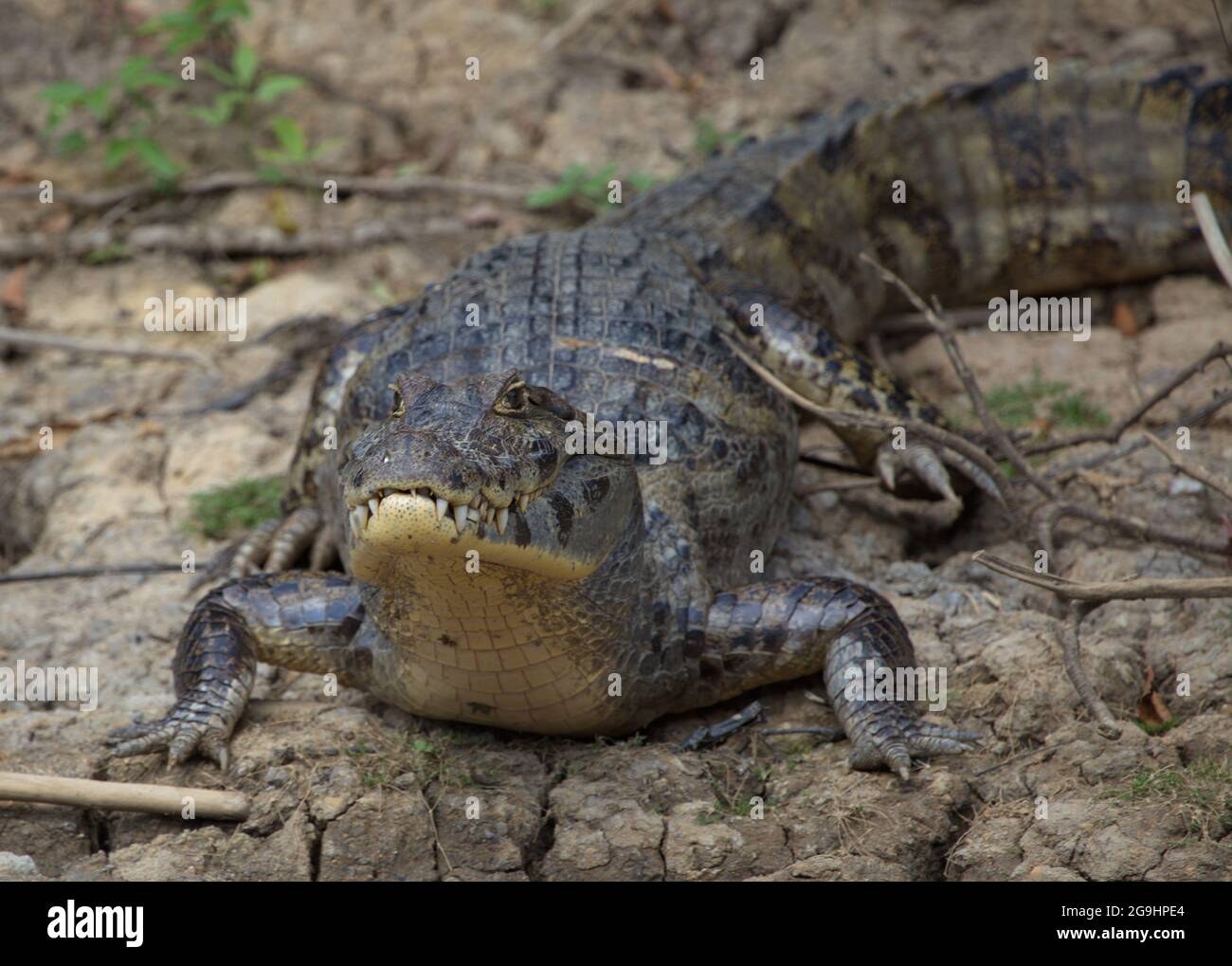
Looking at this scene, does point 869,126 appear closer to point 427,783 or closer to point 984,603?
point 984,603

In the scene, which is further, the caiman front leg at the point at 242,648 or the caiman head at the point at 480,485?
the caiman front leg at the point at 242,648

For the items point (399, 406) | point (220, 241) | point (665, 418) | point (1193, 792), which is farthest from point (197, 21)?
point (1193, 792)

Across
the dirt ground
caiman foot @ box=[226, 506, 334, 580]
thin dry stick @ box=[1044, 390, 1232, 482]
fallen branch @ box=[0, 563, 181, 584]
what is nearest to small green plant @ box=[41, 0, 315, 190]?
the dirt ground

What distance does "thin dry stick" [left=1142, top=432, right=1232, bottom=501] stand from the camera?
3482mm

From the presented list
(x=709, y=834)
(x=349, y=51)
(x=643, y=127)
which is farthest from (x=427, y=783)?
(x=349, y=51)

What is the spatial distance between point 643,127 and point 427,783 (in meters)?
4.96

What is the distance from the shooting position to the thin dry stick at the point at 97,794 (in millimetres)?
3559

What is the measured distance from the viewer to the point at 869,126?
21.4 ft

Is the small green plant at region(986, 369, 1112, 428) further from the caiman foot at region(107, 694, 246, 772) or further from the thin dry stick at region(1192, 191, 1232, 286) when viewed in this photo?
the caiman foot at region(107, 694, 246, 772)

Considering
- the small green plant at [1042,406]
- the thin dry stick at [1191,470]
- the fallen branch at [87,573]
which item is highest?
the small green plant at [1042,406]

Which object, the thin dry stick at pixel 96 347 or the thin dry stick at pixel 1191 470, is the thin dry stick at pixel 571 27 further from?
the thin dry stick at pixel 1191 470

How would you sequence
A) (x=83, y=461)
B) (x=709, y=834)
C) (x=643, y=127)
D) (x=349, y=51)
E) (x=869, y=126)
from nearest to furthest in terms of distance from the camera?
(x=709, y=834)
(x=83, y=461)
(x=869, y=126)
(x=643, y=127)
(x=349, y=51)

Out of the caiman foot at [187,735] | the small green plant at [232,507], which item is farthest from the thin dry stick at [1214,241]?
the small green plant at [232,507]

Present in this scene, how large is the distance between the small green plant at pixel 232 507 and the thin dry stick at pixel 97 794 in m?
1.97
